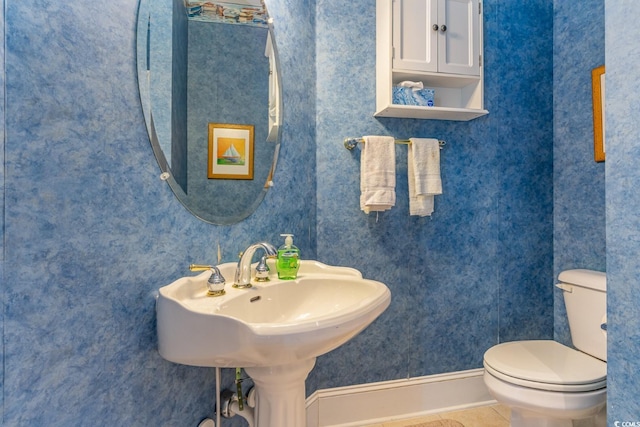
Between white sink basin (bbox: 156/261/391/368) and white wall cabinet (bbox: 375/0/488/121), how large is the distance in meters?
1.05

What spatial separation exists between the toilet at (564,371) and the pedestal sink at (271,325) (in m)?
0.75

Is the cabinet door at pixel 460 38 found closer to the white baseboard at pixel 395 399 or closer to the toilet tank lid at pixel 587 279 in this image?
the toilet tank lid at pixel 587 279

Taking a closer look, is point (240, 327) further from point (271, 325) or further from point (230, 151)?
point (230, 151)

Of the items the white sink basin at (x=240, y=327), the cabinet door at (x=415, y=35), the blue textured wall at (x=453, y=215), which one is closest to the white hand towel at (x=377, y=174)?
the blue textured wall at (x=453, y=215)

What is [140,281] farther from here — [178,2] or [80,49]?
[178,2]

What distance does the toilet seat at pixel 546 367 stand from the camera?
1285 mm

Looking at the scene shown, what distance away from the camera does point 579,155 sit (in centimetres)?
182

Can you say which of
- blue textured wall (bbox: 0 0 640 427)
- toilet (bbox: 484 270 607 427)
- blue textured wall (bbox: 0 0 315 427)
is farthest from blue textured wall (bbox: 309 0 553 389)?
blue textured wall (bbox: 0 0 315 427)

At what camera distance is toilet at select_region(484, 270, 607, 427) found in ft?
4.16

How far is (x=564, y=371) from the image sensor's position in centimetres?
137

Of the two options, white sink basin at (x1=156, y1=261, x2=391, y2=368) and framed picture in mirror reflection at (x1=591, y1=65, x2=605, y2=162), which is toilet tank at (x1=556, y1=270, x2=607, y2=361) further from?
white sink basin at (x1=156, y1=261, x2=391, y2=368)

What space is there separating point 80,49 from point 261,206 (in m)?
0.78

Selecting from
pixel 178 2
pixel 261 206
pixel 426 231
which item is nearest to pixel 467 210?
pixel 426 231

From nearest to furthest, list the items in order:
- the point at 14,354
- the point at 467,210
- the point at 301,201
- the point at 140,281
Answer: the point at 14,354 → the point at 140,281 → the point at 301,201 → the point at 467,210
